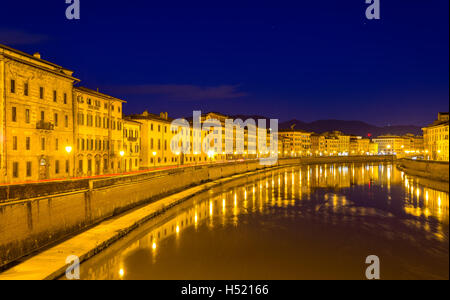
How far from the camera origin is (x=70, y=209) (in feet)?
66.4

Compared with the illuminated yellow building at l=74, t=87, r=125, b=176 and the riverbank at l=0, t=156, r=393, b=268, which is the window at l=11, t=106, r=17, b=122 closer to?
the illuminated yellow building at l=74, t=87, r=125, b=176

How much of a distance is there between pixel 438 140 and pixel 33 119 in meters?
85.6

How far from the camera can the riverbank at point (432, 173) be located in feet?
164

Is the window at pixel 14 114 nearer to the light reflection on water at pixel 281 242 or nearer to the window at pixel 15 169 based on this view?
the window at pixel 15 169

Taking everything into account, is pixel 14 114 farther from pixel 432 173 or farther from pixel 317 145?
pixel 317 145

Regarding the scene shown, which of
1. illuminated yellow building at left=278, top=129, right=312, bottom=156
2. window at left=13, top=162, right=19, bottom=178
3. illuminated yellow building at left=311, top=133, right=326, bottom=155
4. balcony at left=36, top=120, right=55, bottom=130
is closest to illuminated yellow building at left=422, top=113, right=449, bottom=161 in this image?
illuminated yellow building at left=278, top=129, right=312, bottom=156

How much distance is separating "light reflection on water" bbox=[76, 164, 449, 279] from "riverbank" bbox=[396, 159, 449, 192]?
613 inches

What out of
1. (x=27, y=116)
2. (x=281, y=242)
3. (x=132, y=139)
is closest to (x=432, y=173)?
(x=281, y=242)

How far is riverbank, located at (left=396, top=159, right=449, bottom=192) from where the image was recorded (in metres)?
50.1

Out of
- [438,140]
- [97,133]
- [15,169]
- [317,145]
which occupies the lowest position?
[15,169]
